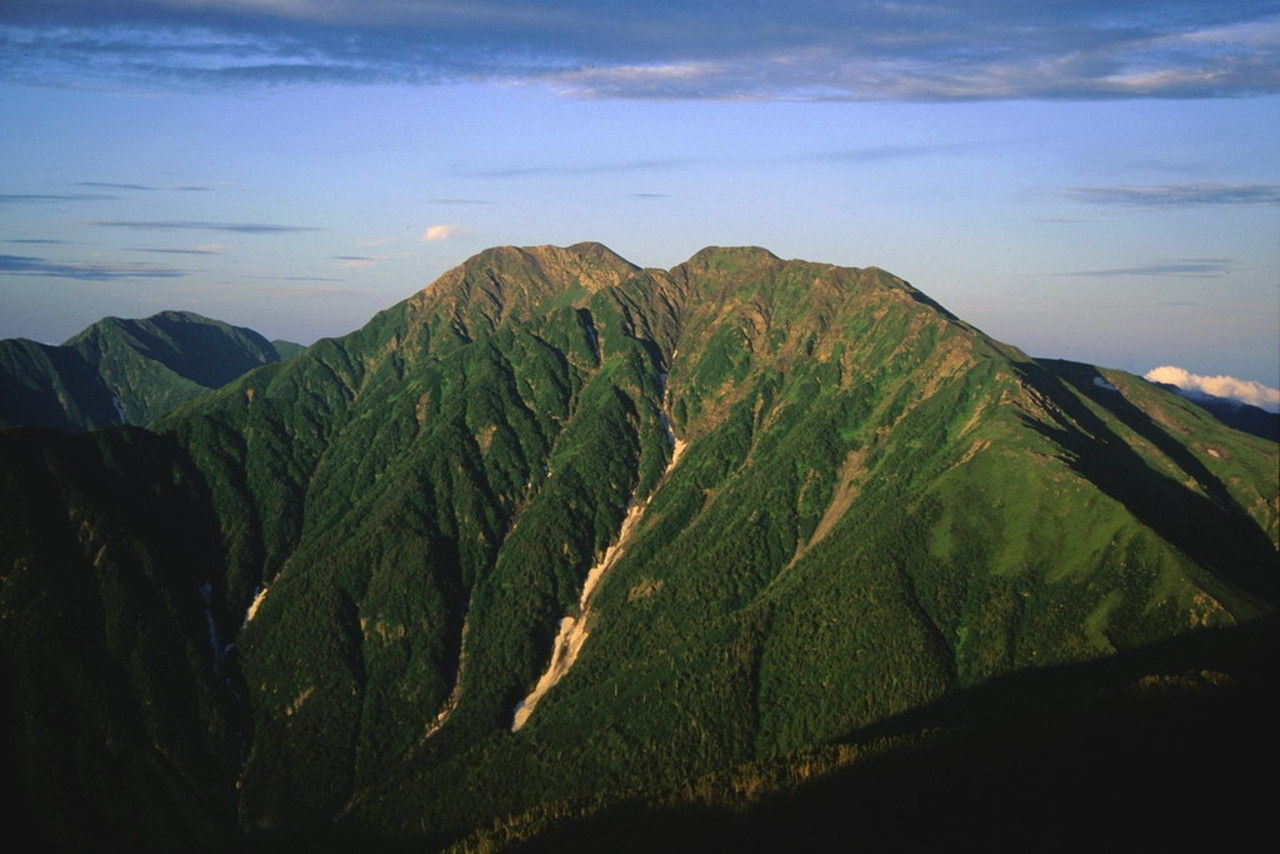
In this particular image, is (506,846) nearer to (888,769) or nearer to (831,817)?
(831,817)

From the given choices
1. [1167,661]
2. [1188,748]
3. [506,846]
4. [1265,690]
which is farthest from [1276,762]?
[1167,661]

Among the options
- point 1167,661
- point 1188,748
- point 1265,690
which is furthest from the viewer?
point 1167,661

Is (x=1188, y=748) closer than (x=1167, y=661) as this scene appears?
Yes

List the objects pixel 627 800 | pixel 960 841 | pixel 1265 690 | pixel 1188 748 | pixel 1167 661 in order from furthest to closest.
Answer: pixel 1167 661
pixel 627 800
pixel 1265 690
pixel 1188 748
pixel 960 841

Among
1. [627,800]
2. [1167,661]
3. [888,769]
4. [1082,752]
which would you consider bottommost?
[1167,661]

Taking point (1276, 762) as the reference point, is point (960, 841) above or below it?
below

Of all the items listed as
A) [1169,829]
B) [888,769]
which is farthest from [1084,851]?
Answer: [888,769]
